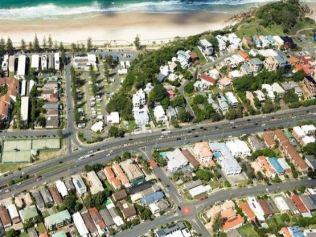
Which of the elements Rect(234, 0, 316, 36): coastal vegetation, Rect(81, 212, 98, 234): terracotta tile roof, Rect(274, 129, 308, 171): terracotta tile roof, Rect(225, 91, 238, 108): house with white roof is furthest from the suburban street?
Rect(234, 0, 316, 36): coastal vegetation

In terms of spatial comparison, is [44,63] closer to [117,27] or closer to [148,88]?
[148,88]

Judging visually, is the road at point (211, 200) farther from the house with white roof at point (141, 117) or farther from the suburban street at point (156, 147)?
the house with white roof at point (141, 117)

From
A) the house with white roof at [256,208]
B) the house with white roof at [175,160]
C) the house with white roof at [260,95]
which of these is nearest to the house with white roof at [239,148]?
the house with white roof at [175,160]

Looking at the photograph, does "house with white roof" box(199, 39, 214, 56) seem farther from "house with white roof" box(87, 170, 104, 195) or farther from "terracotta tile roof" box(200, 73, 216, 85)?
"house with white roof" box(87, 170, 104, 195)

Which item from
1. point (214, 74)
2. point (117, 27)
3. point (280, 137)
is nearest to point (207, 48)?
point (214, 74)

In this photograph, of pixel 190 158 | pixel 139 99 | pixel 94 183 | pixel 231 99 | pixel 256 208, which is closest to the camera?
pixel 256 208

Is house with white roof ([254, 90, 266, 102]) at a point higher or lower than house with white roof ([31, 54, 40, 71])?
lower

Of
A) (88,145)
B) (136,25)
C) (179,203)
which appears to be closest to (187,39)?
(136,25)
